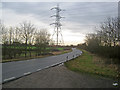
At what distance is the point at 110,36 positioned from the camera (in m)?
28.5

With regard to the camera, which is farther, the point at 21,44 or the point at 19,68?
the point at 21,44

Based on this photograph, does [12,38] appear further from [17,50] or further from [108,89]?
[108,89]

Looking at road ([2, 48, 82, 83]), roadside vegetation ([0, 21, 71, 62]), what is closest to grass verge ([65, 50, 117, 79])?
road ([2, 48, 82, 83])

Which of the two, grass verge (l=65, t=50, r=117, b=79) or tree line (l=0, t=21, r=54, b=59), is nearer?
grass verge (l=65, t=50, r=117, b=79)

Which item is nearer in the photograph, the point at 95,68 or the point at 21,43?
the point at 95,68

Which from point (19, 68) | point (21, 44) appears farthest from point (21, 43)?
point (19, 68)

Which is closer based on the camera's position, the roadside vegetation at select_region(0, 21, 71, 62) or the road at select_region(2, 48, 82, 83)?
the road at select_region(2, 48, 82, 83)

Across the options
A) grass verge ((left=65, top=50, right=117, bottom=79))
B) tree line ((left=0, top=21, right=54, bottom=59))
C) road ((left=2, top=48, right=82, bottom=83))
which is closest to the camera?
road ((left=2, top=48, right=82, bottom=83))

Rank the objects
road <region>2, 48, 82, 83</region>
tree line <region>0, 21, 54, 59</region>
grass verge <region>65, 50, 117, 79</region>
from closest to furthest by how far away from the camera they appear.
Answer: road <region>2, 48, 82, 83</region> → grass verge <region>65, 50, 117, 79</region> → tree line <region>0, 21, 54, 59</region>

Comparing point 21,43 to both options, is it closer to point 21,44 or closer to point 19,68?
point 21,44

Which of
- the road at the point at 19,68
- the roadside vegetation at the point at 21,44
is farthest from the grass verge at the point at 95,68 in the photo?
the roadside vegetation at the point at 21,44

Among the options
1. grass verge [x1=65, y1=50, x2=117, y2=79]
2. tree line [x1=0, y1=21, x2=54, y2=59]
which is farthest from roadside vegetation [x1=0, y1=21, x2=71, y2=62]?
grass verge [x1=65, y1=50, x2=117, y2=79]

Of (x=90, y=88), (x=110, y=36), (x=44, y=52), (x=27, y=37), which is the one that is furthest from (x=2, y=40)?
(x=110, y=36)

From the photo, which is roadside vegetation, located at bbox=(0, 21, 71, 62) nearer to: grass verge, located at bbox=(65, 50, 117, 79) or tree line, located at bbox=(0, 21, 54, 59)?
tree line, located at bbox=(0, 21, 54, 59)
